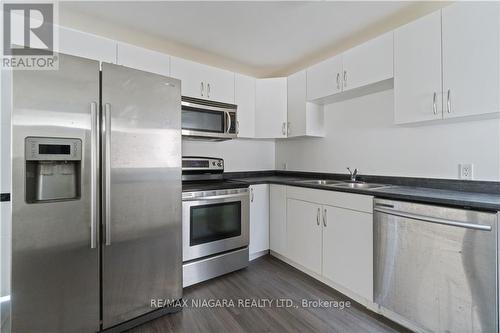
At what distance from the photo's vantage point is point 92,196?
→ 1.37 metres

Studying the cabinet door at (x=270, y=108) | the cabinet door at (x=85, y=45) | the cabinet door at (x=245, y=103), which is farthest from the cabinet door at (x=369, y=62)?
the cabinet door at (x=85, y=45)

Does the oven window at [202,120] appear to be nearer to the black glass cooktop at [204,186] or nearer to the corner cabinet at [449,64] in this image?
the black glass cooktop at [204,186]

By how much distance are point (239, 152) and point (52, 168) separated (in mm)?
2107

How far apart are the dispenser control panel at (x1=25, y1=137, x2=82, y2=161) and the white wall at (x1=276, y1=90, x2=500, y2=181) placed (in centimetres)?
243

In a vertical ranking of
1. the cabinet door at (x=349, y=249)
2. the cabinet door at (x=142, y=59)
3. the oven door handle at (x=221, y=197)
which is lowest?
the cabinet door at (x=349, y=249)

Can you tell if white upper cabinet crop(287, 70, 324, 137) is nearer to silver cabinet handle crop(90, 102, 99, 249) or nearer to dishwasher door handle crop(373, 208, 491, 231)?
dishwasher door handle crop(373, 208, 491, 231)

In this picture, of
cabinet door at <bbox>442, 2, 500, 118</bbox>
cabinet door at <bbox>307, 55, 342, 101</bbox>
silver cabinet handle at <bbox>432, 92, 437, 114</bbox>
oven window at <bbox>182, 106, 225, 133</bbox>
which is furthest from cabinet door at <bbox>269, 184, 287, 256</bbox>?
cabinet door at <bbox>442, 2, 500, 118</bbox>

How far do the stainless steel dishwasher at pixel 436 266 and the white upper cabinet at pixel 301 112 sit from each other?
1.28m

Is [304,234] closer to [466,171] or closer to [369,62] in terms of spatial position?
[466,171]

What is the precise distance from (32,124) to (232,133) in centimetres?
167

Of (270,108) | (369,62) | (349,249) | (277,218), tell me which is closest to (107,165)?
(277,218)

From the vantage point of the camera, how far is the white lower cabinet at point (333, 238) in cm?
172

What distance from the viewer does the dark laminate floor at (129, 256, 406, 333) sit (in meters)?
1.55

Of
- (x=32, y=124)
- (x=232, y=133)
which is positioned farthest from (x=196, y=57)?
(x=32, y=124)
